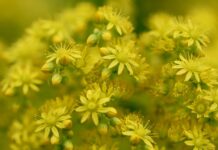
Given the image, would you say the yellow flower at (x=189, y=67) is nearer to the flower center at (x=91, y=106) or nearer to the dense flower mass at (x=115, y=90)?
the dense flower mass at (x=115, y=90)

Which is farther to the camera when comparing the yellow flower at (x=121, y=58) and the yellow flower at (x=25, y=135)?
the yellow flower at (x=25, y=135)

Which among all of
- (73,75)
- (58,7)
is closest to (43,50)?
(73,75)

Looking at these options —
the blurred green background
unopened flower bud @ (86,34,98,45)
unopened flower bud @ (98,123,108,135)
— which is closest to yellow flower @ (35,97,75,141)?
unopened flower bud @ (98,123,108,135)

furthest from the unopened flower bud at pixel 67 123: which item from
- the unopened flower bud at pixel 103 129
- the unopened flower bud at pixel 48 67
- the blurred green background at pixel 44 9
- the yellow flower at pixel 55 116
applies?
the blurred green background at pixel 44 9

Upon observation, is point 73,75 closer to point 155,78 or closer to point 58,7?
point 155,78

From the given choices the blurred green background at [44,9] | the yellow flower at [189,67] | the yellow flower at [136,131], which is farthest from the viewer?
the blurred green background at [44,9]

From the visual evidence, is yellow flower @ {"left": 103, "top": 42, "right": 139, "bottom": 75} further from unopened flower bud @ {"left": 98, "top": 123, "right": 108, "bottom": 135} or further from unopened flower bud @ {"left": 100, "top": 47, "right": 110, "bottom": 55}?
unopened flower bud @ {"left": 98, "top": 123, "right": 108, "bottom": 135}
